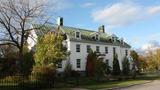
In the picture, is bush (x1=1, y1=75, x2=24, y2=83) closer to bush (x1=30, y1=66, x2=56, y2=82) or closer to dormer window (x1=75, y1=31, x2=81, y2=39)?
bush (x1=30, y1=66, x2=56, y2=82)

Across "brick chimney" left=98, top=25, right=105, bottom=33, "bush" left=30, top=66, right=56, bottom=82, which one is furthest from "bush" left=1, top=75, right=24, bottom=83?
"brick chimney" left=98, top=25, right=105, bottom=33

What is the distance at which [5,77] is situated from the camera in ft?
103

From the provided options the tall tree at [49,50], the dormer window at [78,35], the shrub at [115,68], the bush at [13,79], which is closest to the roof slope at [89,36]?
the dormer window at [78,35]

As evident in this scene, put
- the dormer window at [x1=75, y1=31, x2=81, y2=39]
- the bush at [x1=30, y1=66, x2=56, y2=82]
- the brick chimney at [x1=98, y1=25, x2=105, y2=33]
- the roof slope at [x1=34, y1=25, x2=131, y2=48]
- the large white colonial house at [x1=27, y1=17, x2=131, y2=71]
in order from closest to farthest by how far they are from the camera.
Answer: the bush at [x1=30, y1=66, x2=56, y2=82] < the large white colonial house at [x1=27, y1=17, x2=131, y2=71] < the roof slope at [x1=34, y1=25, x2=131, y2=48] < the dormer window at [x1=75, y1=31, x2=81, y2=39] < the brick chimney at [x1=98, y1=25, x2=105, y2=33]

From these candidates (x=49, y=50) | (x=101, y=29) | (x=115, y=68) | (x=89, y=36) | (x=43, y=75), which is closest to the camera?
(x=43, y=75)

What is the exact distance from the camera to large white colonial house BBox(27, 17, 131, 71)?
5544cm

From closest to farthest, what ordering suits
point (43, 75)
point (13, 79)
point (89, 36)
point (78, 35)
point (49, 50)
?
point (43, 75) → point (13, 79) → point (49, 50) → point (78, 35) → point (89, 36)

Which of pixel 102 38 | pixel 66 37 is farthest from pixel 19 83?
pixel 102 38

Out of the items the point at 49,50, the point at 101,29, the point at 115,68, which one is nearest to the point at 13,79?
the point at 49,50

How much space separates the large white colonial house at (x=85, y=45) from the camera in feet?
182

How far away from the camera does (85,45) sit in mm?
58250

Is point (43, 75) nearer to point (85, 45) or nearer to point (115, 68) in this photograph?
point (85, 45)

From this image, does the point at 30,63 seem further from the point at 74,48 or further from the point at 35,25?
the point at 74,48

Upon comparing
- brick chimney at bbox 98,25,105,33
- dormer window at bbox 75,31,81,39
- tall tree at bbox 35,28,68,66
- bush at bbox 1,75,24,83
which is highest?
brick chimney at bbox 98,25,105,33
